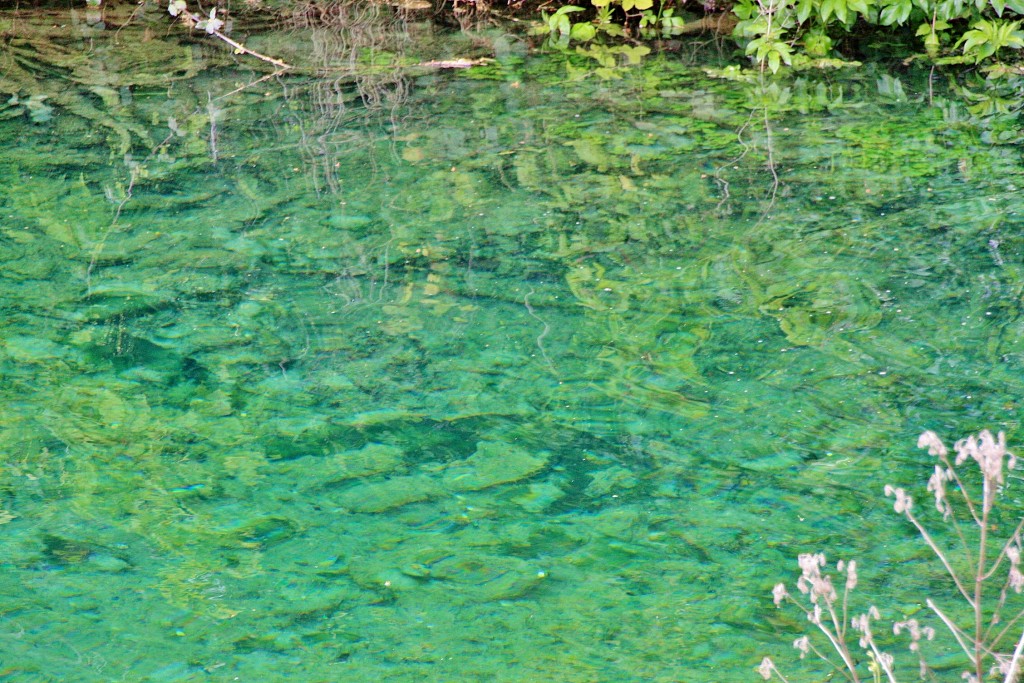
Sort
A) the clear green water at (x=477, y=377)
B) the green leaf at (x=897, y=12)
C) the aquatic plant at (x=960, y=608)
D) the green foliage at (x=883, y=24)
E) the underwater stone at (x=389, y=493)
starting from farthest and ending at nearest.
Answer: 1. the green leaf at (x=897, y=12)
2. the green foliage at (x=883, y=24)
3. the underwater stone at (x=389, y=493)
4. the clear green water at (x=477, y=377)
5. the aquatic plant at (x=960, y=608)

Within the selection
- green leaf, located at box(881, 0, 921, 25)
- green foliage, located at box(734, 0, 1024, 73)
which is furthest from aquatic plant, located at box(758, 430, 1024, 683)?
green leaf, located at box(881, 0, 921, 25)

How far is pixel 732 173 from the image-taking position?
191 inches

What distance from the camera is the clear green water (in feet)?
8.18

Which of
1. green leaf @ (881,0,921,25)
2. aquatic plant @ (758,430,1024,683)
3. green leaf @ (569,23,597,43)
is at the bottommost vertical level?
aquatic plant @ (758,430,1024,683)

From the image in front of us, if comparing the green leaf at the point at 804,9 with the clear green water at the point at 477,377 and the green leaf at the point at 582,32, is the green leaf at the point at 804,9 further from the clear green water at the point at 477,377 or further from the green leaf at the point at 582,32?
the green leaf at the point at 582,32

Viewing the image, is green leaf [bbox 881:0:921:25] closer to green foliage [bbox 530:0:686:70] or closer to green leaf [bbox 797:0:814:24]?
green leaf [bbox 797:0:814:24]

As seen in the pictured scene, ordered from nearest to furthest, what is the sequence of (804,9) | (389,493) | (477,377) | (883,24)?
1. (389,493)
2. (477,377)
3. (804,9)
4. (883,24)

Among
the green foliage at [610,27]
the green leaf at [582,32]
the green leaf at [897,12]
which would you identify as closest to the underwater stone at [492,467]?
the green foliage at [610,27]

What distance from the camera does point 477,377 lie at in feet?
11.2

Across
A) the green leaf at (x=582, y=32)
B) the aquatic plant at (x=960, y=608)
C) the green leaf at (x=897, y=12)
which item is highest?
the green leaf at (x=897, y=12)

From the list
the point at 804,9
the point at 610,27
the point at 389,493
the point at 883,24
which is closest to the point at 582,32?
the point at 610,27

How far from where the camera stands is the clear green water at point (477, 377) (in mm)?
2492

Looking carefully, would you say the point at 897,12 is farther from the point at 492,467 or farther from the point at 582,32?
the point at 492,467

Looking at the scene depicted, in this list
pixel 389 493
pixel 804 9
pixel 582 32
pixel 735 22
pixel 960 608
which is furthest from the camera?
pixel 735 22
